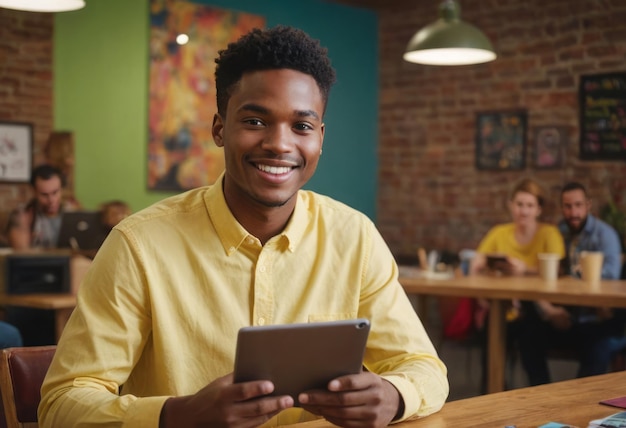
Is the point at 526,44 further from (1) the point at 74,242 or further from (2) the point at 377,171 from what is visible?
(1) the point at 74,242

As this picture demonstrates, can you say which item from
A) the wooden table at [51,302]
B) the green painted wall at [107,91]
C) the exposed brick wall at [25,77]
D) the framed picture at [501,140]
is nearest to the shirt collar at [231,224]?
the wooden table at [51,302]

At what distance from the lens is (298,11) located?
7.56m

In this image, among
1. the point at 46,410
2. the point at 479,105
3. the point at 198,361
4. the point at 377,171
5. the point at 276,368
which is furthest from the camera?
the point at 377,171

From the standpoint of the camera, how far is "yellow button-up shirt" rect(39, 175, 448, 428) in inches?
57.4

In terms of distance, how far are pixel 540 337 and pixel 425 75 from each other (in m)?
3.49

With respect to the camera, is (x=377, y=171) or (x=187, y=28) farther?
(x=377, y=171)

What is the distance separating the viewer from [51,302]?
3.70 metres

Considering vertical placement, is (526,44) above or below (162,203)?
above

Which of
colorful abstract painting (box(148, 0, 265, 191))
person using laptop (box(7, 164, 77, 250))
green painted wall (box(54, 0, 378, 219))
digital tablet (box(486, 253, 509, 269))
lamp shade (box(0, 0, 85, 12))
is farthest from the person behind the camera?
colorful abstract painting (box(148, 0, 265, 191))

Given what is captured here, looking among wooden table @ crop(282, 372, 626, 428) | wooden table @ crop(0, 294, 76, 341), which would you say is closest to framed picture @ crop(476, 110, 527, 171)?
wooden table @ crop(0, 294, 76, 341)

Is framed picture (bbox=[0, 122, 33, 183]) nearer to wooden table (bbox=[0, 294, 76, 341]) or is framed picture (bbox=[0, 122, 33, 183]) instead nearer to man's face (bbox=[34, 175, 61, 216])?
man's face (bbox=[34, 175, 61, 216])

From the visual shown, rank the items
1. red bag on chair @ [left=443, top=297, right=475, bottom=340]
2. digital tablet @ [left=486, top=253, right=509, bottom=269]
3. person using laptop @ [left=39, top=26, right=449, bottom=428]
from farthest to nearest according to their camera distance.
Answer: red bag on chair @ [left=443, top=297, right=475, bottom=340]
digital tablet @ [left=486, top=253, right=509, bottom=269]
person using laptop @ [left=39, top=26, right=449, bottom=428]

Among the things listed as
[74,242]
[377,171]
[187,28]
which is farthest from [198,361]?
[377,171]

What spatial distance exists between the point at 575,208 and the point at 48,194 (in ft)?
10.5
